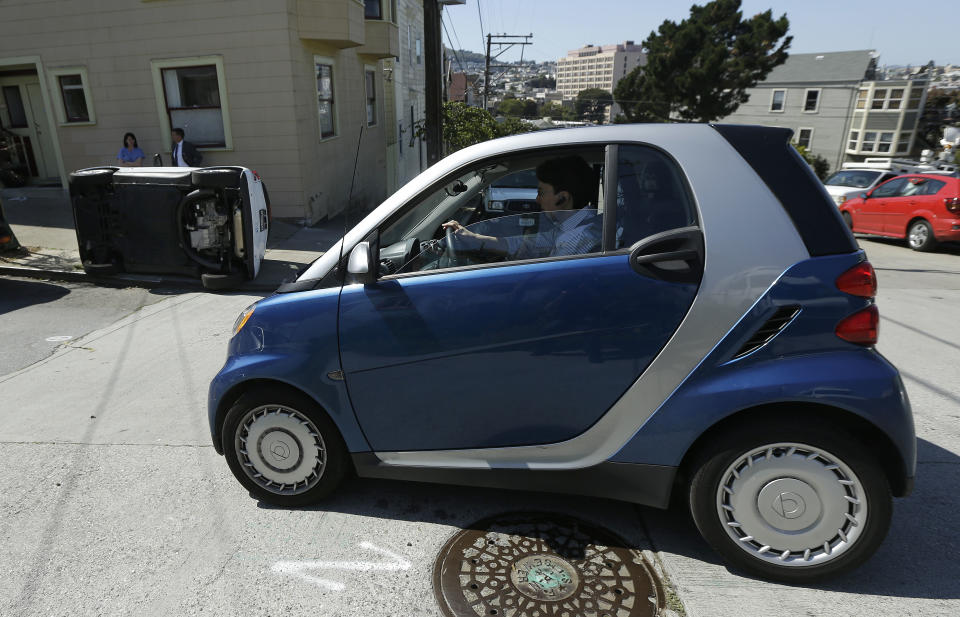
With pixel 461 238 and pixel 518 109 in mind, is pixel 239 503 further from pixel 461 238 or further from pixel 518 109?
pixel 518 109

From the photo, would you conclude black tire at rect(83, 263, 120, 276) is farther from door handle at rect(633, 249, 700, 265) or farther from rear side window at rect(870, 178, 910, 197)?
rear side window at rect(870, 178, 910, 197)

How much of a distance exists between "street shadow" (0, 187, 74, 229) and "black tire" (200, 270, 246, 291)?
5.05m

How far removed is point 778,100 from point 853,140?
836cm

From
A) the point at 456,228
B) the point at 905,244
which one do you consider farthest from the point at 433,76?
the point at 905,244

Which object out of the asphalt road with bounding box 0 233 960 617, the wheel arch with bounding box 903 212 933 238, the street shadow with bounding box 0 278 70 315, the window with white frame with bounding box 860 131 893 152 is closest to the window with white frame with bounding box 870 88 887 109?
the window with white frame with bounding box 860 131 893 152

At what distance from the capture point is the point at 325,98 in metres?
13.5

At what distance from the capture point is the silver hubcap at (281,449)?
9.98ft

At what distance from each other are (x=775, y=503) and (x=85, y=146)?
45.9 feet

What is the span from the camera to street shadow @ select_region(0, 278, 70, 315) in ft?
23.7

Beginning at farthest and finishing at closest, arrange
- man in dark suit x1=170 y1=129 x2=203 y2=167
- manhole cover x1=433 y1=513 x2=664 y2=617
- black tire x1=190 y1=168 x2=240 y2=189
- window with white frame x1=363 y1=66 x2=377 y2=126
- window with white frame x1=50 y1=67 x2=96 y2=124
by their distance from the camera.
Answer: window with white frame x1=363 y1=66 x2=377 y2=126, window with white frame x1=50 y1=67 x2=96 y2=124, man in dark suit x1=170 y1=129 x2=203 y2=167, black tire x1=190 y1=168 x2=240 y2=189, manhole cover x1=433 y1=513 x2=664 y2=617

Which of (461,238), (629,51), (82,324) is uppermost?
(629,51)

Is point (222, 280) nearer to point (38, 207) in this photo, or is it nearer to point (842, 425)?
point (842, 425)

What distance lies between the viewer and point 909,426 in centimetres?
240

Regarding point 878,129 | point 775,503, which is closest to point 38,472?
point 775,503
